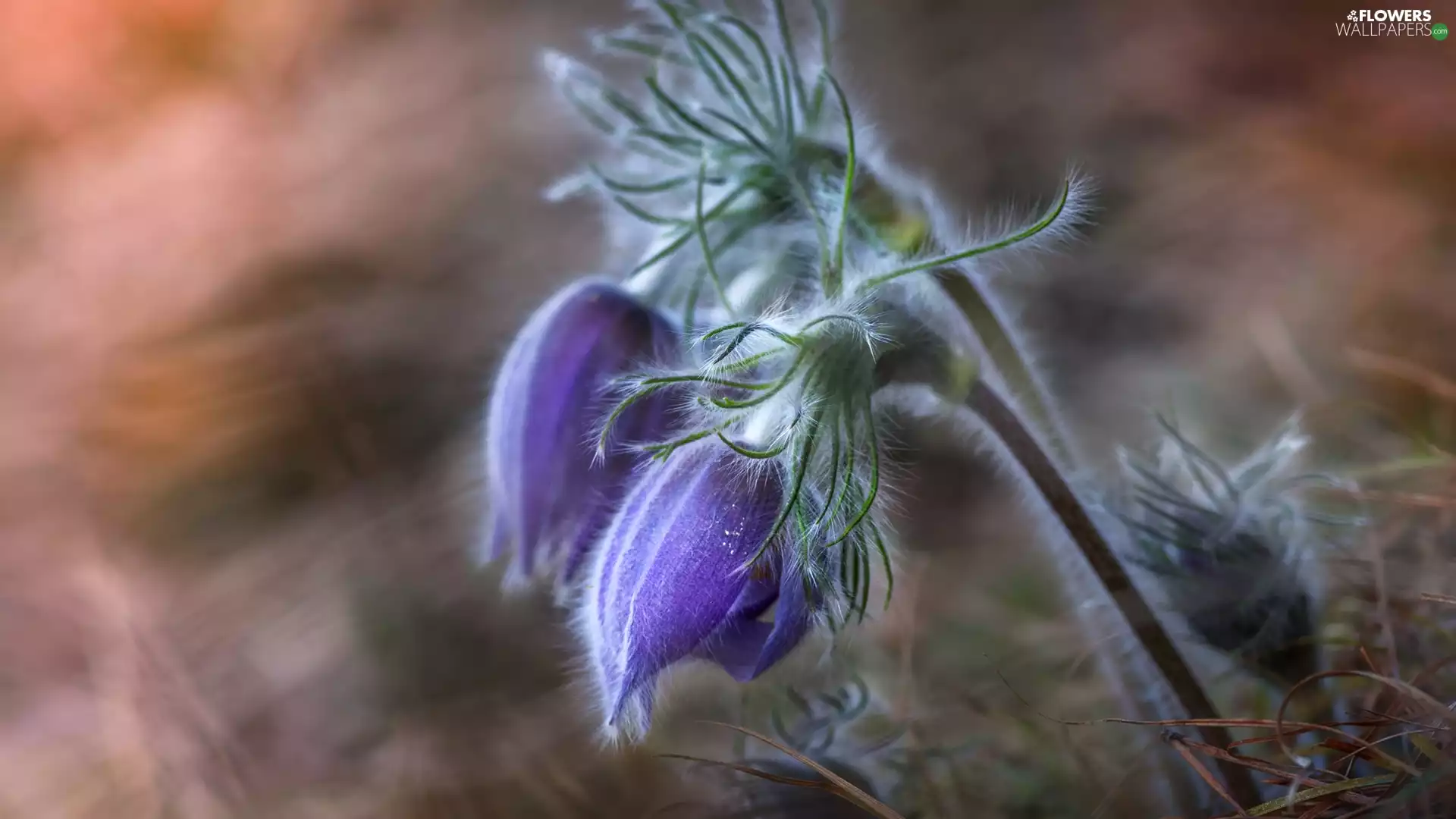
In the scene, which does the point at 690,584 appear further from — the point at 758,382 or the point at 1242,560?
the point at 1242,560

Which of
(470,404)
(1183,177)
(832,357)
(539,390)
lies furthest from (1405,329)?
(470,404)

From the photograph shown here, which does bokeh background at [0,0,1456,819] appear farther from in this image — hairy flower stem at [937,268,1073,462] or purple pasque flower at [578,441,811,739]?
purple pasque flower at [578,441,811,739]

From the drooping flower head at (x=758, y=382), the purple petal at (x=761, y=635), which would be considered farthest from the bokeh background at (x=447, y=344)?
the purple petal at (x=761, y=635)

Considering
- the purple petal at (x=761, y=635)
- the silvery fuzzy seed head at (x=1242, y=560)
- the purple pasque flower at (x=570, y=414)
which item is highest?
the purple pasque flower at (x=570, y=414)

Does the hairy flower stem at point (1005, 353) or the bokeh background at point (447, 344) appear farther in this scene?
the bokeh background at point (447, 344)

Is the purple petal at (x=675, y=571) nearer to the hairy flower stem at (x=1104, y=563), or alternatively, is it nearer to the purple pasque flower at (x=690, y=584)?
the purple pasque flower at (x=690, y=584)

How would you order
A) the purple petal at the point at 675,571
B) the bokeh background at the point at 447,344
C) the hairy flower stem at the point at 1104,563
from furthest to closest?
1. the bokeh background at the point at 447,344
2. the hairy flower stem at the point at 1104,563
3. the purple petal at the point at 675,571

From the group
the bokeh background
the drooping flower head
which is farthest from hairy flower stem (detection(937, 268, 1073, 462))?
the bokeh background

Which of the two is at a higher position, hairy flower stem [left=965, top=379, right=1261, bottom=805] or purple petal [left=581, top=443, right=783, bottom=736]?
purple petal [left=581, top=443, right=783, bottom=736]
